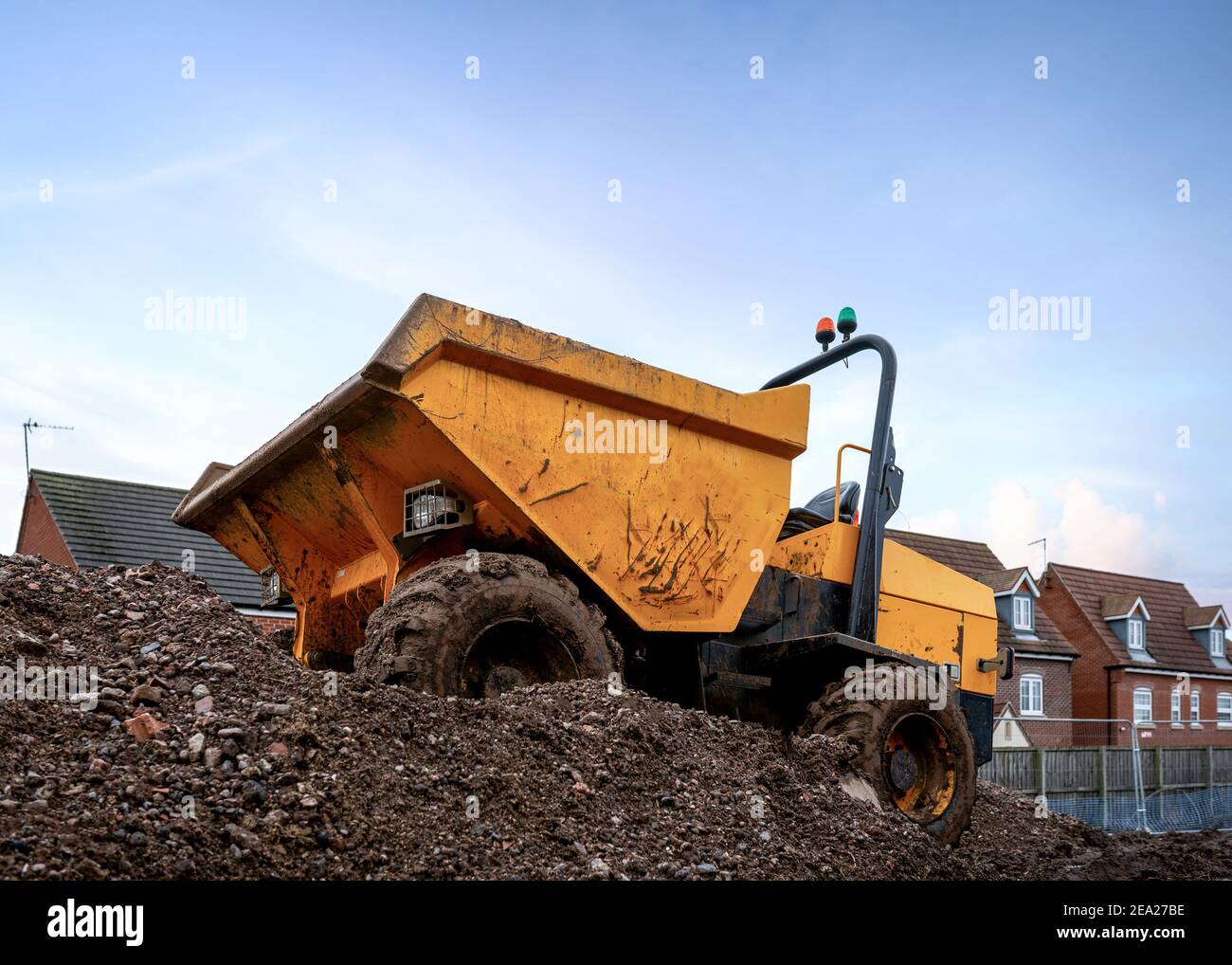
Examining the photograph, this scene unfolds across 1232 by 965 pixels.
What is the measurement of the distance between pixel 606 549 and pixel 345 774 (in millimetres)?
1992

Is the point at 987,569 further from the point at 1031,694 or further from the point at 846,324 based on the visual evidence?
the point at 846,324

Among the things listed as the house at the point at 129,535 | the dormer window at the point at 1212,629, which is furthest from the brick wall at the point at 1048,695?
the house at the point at 129,535

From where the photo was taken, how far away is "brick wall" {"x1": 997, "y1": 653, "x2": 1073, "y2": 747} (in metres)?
27.1

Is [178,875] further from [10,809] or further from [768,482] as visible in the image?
[768,482]

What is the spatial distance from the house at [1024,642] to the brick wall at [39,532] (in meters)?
18.5

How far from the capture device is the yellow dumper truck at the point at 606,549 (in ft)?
15.9

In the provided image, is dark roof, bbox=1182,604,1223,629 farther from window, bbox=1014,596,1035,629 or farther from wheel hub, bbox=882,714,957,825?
wheel hub, bbox=882,714,957,825

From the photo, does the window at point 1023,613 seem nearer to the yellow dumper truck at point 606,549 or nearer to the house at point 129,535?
the house at point 129,535

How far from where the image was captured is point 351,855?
11.0ft

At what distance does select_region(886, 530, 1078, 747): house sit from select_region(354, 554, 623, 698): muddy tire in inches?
897

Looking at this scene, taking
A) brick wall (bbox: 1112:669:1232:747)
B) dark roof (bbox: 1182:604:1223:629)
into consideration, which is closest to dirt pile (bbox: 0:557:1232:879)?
brick wall (bbox: 1112:669:1232:747)
